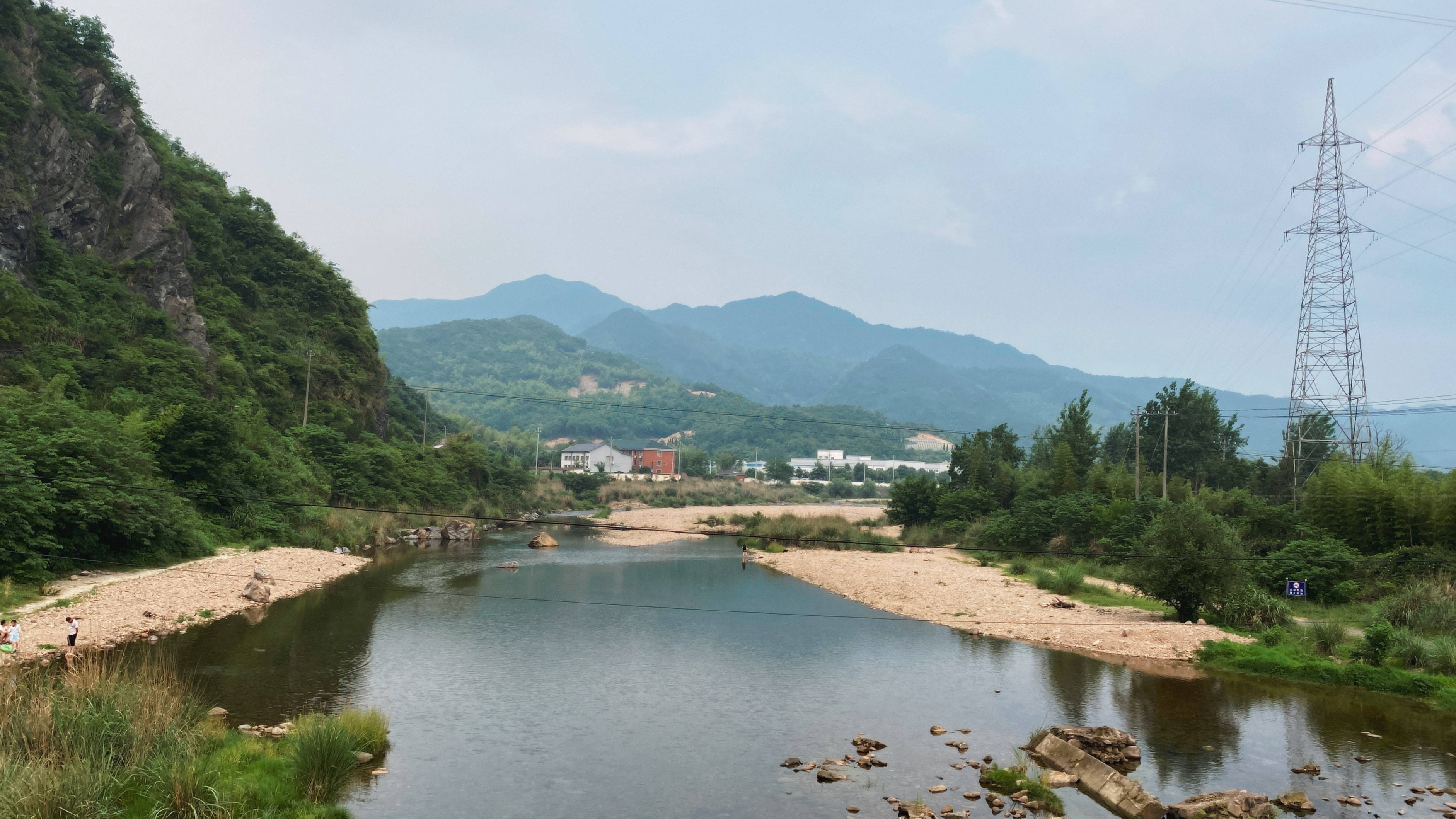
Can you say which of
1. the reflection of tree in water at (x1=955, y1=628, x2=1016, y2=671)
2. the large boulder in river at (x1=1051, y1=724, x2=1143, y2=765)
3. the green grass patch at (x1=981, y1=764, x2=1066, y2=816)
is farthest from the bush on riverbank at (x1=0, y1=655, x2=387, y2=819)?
the reflection of tree in water at (x1=955, y1=628, x2=1016, y2=671)

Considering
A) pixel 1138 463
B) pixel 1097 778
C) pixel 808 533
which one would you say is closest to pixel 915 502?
pixel 808 533

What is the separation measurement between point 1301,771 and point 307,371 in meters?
57.7

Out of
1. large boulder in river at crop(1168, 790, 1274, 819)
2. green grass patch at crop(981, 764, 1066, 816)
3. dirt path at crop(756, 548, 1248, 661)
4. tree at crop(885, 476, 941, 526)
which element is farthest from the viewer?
tree at crop(885, 476, 941, 526)

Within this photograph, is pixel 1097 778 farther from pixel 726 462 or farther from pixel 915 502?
pixel 726 462

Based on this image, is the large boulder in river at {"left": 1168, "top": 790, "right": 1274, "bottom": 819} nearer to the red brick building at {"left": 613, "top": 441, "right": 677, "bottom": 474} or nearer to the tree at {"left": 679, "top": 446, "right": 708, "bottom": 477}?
the tree at {"left": 679, "top": 446, "right": 708, "bottom": 477}

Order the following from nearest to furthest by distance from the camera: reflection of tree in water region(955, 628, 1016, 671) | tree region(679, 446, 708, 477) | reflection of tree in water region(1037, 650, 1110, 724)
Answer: reflection of tree in water region(1037, 650, 1110, 724)
reflection of tree in water region(955, 628, 1016, 671)
tree region(679, 446, 708, 477)

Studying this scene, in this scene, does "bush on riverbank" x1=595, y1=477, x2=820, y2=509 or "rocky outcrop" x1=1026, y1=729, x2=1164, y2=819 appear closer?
"rocky outcrop" x1=1026, y1=729, x2=1164, y2=819

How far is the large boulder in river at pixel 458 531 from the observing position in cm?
5791

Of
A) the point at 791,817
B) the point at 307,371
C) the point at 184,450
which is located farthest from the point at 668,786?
the point at 307,371

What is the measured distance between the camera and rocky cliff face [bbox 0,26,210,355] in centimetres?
4372

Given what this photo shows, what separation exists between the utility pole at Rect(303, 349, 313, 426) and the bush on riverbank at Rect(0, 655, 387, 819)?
4248 cm

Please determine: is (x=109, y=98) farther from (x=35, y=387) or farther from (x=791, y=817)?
(x=791, y=817)

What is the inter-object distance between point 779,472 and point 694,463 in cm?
1360

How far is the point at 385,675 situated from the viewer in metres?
23.1
